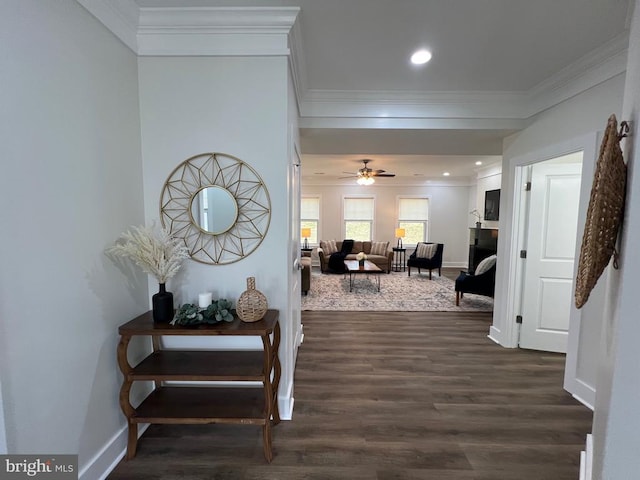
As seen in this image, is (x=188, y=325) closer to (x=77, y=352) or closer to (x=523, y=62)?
(x=77, y=352)

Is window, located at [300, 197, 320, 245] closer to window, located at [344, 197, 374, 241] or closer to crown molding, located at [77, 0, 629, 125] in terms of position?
window, located at [344, 197, 374, 241]

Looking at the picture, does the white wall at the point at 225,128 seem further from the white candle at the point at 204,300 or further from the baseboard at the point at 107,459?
the baseboard at the point at 107,459

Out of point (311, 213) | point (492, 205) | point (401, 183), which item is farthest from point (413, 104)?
point (311, 213)

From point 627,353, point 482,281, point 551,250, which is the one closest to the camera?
point 627,353

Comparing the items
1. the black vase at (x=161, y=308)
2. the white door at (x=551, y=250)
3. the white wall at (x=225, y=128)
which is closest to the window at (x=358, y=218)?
the white door at (x=551, y=250)

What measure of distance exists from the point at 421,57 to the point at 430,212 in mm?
6689

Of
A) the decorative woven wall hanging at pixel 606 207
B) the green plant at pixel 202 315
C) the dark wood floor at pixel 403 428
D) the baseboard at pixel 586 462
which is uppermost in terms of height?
the decorative woven wall hanging at pixel 606 207

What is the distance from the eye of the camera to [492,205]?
20.8 feet

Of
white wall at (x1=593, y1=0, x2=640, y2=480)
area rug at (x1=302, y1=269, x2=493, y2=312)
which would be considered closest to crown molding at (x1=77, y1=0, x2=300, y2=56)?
white wall at (x1=593, y1=0, x2=640, y2=480)

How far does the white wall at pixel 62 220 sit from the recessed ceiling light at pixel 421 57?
1978 millimetres

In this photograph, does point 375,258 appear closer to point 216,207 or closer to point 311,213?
point 311,213

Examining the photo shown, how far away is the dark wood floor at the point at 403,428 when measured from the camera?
5.19 feet

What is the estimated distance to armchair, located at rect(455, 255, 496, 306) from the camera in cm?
430

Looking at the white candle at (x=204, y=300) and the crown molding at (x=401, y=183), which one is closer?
the white candle at (x=204, y=300)
